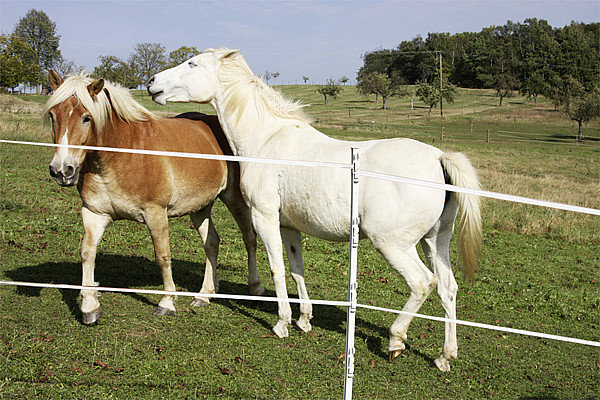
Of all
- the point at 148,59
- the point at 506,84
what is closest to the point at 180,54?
the point at 148,59

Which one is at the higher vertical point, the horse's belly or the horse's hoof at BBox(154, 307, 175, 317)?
the horse's belly

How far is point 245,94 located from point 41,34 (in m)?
71.3

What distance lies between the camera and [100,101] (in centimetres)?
497

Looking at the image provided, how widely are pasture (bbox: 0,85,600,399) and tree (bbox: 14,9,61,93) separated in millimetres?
52752

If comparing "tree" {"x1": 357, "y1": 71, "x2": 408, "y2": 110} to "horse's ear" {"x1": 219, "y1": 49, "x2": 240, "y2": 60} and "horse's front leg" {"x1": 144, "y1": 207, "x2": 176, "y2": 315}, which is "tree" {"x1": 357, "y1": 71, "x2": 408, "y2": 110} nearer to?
"horse's ear" {"x1": 219, "y1": 49, "x2": 240, "y2": 60}

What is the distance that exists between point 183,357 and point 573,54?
96.7 m

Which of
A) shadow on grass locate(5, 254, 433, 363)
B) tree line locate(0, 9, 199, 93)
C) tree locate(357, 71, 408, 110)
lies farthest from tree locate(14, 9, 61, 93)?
shadow on grass locate(5, 254, 433, 363)

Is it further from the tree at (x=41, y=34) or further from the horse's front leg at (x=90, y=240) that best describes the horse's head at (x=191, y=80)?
the tree at (x=41, y=34)

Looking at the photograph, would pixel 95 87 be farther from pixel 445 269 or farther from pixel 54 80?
pixel 445 269

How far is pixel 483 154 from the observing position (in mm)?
30188

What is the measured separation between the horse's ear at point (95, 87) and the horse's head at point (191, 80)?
0.94m

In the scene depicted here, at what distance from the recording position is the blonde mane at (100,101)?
472 centimetres

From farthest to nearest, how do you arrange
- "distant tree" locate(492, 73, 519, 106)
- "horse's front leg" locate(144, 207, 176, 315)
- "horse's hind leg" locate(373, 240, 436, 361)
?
"distant tree" locate(492, 73, 519, 106), "horse's front leg" locate(144, 207, 176, 315), "horse's hind leg" locate(373, 240, 436, 361)

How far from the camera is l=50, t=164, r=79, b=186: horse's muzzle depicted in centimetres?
448
